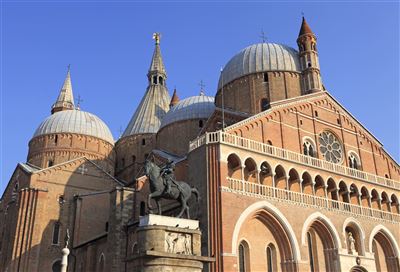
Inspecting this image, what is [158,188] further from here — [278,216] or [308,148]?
[308,148]

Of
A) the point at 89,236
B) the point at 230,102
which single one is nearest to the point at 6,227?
the point at 89,236

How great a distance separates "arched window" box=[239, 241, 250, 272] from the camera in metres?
22.3

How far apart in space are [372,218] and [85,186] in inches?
839

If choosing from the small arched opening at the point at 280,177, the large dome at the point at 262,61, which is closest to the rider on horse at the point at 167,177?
the small arched opening at the point at 280,177

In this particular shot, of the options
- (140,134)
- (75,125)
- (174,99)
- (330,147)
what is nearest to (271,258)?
(330,147)

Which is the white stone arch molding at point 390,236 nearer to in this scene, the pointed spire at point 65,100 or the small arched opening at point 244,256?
the small arched opening at point 244,256

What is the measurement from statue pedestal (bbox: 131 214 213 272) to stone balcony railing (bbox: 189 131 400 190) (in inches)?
286

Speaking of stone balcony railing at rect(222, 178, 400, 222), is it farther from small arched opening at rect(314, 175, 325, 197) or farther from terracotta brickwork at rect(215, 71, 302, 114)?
terracotta brickwork at rect(215, 71, 302, 114)

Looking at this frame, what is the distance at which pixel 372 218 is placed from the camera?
27688 millimetres

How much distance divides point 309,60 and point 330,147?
7256 mm

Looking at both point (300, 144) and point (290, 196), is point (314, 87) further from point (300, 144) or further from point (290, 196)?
point (290, 196)

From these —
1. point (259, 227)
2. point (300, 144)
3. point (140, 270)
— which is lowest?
point (140, 270)

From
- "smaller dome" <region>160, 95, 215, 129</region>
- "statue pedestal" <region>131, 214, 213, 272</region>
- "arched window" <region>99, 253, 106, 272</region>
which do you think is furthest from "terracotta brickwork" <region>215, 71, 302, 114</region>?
"statue pedestal" <region>131, 214, 213, 272</region>

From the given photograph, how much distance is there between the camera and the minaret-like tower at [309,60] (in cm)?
3166
